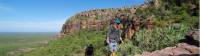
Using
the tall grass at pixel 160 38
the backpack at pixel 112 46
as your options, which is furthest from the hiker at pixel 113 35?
the tall grass at pixel 160 38

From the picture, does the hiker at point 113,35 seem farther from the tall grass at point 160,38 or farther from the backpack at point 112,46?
the tall grass at point 160,38

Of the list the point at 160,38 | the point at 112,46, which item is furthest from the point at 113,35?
the point at 160,38

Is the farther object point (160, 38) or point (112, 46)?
point (160, 38)

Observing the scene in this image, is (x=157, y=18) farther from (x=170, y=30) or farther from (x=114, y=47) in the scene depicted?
(x=114, y=47)

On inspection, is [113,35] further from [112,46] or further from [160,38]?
[160,38]

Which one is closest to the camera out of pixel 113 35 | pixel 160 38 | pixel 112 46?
pixel 113 35

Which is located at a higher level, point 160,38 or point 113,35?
point 113,35

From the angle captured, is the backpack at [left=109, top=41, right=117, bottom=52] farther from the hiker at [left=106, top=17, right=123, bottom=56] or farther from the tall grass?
the tall grass

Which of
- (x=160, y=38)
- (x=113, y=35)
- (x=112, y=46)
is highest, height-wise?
(x=113, y=35)

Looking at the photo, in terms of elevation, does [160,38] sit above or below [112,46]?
below

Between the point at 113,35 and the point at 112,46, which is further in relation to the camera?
the point at 112,46

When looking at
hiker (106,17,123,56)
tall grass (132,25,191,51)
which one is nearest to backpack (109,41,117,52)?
hiker (106,17,123,56)

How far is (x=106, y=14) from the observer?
137500mm

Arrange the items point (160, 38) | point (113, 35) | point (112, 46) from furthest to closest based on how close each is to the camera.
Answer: point (160, 38)
point (112, 46)
point (113, 35)
